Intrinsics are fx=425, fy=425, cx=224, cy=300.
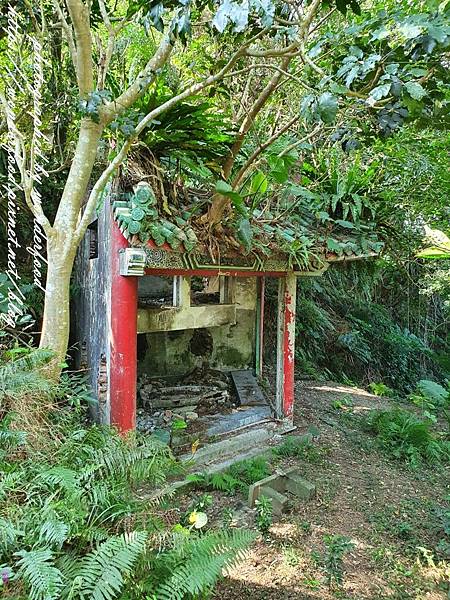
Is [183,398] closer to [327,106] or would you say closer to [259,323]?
[259,323]

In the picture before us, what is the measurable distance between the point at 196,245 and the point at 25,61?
2943 millimetres

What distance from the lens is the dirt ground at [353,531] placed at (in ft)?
10.9

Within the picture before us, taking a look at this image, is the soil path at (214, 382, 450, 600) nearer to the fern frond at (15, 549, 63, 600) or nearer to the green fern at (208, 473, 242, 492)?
the green fern at (208, 473, 242, 492)

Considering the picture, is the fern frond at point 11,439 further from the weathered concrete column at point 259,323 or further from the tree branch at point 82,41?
the weathered concrete column at point 259,323

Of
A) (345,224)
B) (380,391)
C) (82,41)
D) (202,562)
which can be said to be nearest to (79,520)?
(202,562)

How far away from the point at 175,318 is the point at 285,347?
1725mm

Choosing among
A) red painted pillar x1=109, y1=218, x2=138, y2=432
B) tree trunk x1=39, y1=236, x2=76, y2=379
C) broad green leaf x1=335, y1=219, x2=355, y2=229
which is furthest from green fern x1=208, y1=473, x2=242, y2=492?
broad green leaf x1=335, y1=219, x2=355, y2=229

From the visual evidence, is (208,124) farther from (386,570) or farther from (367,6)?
(386,570)

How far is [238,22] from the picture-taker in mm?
2061

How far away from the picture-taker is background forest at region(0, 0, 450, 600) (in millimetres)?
2279

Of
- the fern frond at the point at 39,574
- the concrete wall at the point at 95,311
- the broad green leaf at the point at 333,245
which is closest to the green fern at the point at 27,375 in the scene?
the fern frond at the point at 39,574

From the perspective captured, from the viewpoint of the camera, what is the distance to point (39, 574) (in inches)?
75.7

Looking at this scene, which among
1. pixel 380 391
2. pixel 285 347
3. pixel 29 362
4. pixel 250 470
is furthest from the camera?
pixel 380 391

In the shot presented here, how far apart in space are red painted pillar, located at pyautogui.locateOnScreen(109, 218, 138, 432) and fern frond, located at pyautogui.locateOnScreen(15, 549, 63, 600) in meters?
2.51
